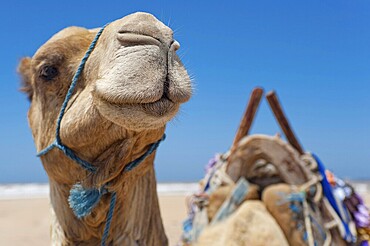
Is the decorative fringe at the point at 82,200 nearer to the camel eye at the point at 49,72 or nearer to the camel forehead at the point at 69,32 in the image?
the camel eye at the point at 49,72

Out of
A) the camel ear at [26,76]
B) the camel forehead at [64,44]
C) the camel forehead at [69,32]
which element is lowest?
the camel ear at [26,76]

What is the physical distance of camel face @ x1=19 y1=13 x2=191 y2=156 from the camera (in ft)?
4.46

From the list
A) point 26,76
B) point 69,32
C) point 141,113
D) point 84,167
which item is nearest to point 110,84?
point 141,113

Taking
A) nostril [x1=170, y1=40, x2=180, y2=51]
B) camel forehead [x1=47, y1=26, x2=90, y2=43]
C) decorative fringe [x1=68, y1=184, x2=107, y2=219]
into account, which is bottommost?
decorative fringe [x1=68, y1=184, x2=107, y2=219]

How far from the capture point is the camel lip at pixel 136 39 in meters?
1.41

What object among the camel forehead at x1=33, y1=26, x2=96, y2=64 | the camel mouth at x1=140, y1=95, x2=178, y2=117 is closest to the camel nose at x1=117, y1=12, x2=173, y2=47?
the camel mouth at x1=140, y1=95, x2=178, y2=117

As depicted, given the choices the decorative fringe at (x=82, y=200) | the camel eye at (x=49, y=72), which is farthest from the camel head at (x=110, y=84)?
the decorative fringe at (x=82, y=200)

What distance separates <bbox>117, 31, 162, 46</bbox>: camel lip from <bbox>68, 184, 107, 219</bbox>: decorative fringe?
19.8 inches

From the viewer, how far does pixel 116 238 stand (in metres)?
1.73

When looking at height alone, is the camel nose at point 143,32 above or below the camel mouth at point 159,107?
above

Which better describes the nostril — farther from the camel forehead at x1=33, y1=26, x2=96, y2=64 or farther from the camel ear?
the camel ear

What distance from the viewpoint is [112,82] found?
1374 millimetres

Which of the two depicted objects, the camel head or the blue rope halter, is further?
the blue rope halter

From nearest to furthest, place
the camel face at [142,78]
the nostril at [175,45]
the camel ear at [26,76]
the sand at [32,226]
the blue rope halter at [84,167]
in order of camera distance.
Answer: the camel face at [142,78] < the nostril at [175,45] < the blue rope halter at [84,167] < the camel ear at [26,76] < the sand at [32,226]
